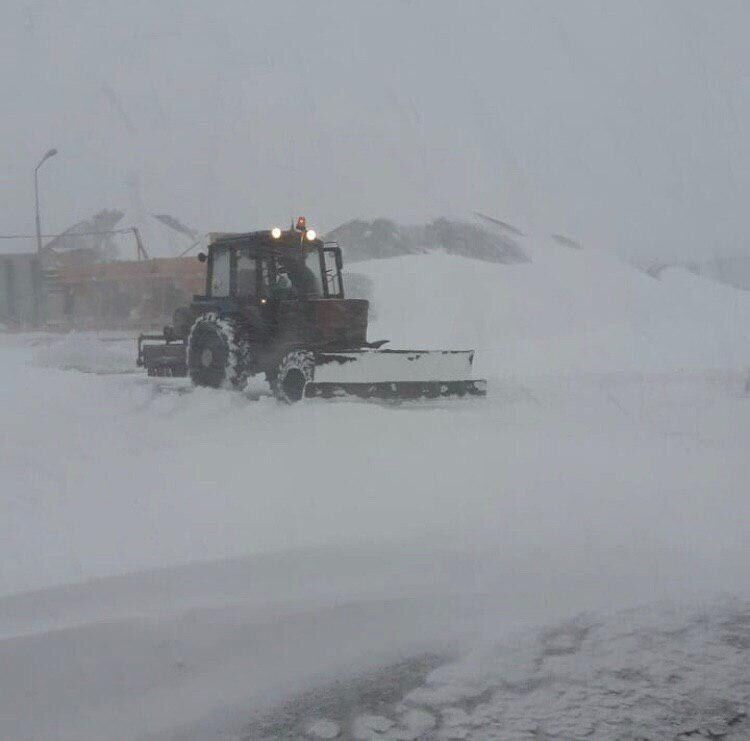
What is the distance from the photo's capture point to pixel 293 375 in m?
11.3

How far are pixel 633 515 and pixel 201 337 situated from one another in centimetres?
762

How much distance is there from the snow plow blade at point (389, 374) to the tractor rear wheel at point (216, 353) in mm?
1396

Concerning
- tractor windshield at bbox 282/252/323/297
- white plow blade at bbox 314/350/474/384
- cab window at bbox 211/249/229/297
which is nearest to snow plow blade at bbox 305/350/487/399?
white plow blade at bbox 314/350/474/384

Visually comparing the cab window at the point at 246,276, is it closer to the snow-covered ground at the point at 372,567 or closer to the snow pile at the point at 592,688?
the snow-covered ground at the point at 372,567

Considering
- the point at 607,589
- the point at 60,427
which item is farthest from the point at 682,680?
the point at 60,427

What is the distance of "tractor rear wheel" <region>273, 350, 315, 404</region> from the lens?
11.0 m

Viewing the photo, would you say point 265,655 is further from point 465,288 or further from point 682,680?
point 465,288

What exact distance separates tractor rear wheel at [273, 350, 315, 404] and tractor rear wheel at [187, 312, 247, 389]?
2.25ft

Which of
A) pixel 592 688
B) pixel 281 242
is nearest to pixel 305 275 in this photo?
pixel 281 242

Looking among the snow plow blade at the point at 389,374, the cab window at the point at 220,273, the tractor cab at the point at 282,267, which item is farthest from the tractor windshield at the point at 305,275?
the snow plow blade at the point at 389,374

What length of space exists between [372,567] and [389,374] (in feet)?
20.0

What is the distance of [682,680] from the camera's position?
3.52 metres

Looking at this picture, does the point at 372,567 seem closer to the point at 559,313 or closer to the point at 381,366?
the point at 381,366

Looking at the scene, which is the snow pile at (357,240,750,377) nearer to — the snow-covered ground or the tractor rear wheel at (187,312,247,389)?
the tractor rear wheel at (187,312,247,389)
